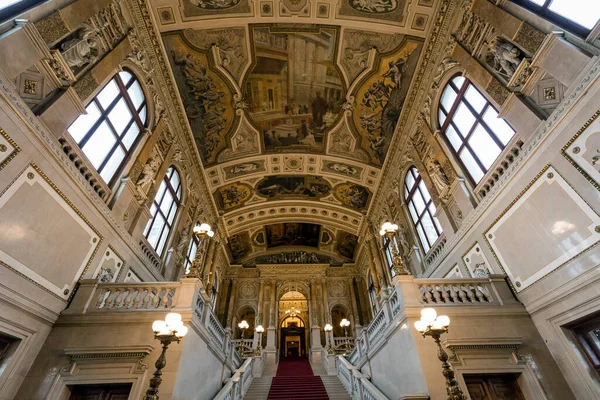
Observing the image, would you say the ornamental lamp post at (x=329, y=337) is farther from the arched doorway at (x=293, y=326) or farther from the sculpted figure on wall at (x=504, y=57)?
the sculpted figure on wall at (x=504, y=57)

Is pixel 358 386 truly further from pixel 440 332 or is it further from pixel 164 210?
pixel 164 210

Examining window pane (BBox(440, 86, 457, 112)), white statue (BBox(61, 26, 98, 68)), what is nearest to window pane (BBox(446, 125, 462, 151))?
window pane (BBox(440, 86, 457, 112))

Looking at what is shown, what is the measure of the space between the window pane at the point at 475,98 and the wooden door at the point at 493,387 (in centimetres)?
676

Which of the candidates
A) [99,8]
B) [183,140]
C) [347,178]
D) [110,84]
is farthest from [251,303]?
[99,8]

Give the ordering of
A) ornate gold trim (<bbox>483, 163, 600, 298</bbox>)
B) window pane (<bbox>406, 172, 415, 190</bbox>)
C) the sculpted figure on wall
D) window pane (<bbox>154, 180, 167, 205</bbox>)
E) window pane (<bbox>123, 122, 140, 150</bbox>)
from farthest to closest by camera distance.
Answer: window pane (<bbox>406, 172, 415, 190</bbox>)
window pane (<bbox>154, 180, 167, 205</bbox>)
window pane (<bbox>123, 122, 140, 150</bbox>)
the sculpted figure on wall
ornate gold trim (<bbox>483, 163, 600, 298</bbox>)

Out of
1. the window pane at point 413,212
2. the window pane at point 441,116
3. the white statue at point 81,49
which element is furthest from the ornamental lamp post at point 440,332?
the white statue at point 81,49

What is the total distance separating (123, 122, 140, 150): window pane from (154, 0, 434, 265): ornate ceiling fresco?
3.01 m

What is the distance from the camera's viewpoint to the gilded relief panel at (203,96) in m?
10.9

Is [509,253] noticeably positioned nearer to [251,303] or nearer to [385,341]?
[385,341]

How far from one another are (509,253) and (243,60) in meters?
11.2

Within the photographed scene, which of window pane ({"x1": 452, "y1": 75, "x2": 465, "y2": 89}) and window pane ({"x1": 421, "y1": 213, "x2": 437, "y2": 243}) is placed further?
window pane ({"x1": 421, "y1": 213, "x2": 437, "y2": 243})

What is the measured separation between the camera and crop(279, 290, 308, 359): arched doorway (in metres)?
20.4

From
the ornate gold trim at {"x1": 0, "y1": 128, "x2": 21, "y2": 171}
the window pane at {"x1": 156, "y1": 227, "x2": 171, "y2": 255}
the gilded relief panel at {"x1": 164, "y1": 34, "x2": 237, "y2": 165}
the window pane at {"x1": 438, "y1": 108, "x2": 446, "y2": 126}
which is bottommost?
the ornate gold trim at {"x1": 0, "y1": 128, "x2": 21, "y2": 171}

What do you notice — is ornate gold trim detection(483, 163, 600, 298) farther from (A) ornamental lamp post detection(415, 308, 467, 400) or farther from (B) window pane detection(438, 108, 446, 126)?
(B) window pane detection(438, 108, 446, 126)
